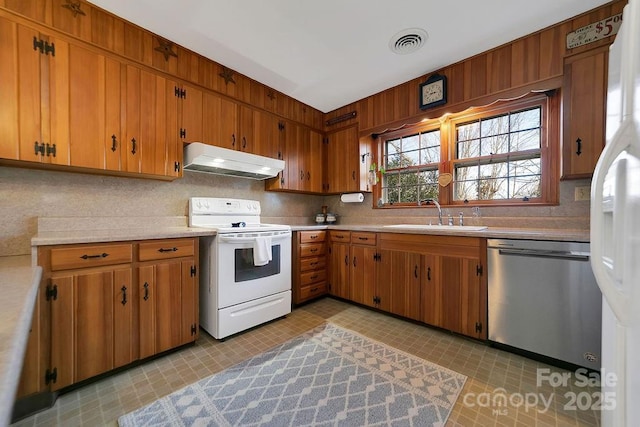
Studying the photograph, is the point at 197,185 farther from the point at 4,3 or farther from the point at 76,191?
the point at 4,3

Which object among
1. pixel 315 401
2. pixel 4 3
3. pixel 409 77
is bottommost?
pixel 315 401

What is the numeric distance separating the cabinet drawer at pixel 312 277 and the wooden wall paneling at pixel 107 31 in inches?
102

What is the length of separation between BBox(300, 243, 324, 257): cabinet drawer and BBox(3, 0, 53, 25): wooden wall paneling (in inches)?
103

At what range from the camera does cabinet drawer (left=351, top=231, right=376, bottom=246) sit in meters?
2.71

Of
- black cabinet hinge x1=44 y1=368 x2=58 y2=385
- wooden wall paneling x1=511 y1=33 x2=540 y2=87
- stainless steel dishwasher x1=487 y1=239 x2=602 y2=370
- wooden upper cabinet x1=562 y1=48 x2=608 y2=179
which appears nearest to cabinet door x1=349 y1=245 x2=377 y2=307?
stainless steel dishwasher x1=487 y1=239 x2=602 y2=370

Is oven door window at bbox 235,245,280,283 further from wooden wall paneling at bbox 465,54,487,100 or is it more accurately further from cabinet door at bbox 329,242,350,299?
wooden wall paneling at bbox 465,54,487,100

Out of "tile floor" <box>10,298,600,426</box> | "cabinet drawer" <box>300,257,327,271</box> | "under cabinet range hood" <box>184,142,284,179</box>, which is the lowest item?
"tile floor" <box>10,298,600,426</box>

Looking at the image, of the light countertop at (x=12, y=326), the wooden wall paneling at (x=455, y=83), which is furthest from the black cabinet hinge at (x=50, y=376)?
the wooden wall paneling at (x=455, y=83)

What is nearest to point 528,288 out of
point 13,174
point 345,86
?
point 345,86

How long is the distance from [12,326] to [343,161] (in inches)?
128

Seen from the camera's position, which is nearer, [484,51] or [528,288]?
[528,288]

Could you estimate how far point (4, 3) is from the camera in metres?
1.51

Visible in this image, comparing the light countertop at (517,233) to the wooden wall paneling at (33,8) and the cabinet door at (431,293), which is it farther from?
the wooden wall paneling at (33,8)

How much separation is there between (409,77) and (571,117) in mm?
1473
